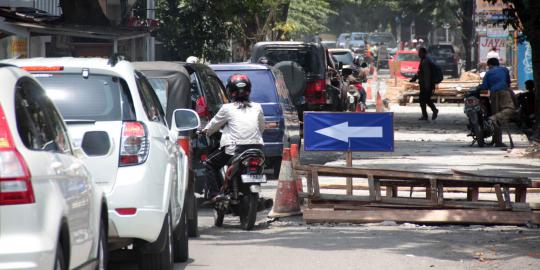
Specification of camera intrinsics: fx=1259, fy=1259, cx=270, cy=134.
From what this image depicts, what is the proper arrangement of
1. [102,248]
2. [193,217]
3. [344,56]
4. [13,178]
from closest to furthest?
[13,178] → [102,248] → [193,217] → [344,56]

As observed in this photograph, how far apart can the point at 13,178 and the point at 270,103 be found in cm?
1278

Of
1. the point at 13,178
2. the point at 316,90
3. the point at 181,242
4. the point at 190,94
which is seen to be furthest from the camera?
the point at 316,90

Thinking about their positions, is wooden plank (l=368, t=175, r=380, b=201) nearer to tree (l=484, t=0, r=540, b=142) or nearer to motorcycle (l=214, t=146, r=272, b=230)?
A: motorcycle (l=214, t=146, r=272, b=230)

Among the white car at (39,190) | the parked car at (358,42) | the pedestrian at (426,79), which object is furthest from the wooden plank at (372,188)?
the parked car at (358,42)

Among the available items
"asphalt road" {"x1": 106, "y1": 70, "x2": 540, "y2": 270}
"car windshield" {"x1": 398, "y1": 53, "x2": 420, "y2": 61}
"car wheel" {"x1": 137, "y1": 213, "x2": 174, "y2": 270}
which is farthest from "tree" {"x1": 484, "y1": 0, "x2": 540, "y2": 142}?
"car windshield" {"x1": 398, "y1": 53, "x2": 420, "y2": 61}

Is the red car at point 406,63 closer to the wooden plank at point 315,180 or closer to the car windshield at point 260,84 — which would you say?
the car windshield at point 260,84

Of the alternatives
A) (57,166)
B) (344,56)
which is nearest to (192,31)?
(344,56)

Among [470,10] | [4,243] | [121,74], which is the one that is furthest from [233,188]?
[470,10]

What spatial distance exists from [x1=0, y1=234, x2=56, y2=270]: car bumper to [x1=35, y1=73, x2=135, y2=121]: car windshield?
131 inches

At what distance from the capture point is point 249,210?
42.8 ft

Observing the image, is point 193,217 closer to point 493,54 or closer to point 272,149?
point 272,149

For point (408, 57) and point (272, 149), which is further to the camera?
point (408, 57)

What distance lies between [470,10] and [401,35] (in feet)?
204

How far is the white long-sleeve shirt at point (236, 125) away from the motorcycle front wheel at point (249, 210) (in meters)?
0.59
